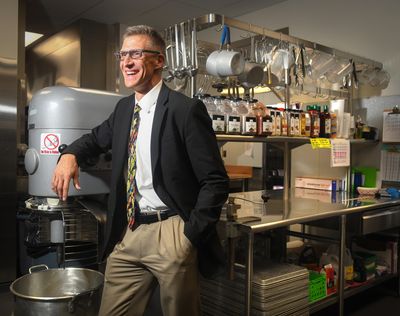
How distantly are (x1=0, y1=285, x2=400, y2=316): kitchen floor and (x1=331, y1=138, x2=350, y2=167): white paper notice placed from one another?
1.00 m

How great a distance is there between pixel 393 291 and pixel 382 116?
1.36m

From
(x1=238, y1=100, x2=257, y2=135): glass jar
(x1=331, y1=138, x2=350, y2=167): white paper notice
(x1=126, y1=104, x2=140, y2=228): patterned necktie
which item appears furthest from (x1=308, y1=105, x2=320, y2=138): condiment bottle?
(x1=126, y1=104, x2=140, y2=228): patterned necktie

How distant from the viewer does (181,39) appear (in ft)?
7.40

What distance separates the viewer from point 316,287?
2277 mm

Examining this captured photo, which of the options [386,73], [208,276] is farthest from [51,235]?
[386,73]

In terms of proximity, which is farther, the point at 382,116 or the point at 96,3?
the point at 96,3

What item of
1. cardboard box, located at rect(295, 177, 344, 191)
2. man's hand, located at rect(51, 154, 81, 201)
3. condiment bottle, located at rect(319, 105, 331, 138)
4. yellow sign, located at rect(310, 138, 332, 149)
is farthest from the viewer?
cardboard box, located at rect(295, 177, 344, 191)

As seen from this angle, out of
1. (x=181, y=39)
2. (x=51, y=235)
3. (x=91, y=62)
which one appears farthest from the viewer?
(x=91, y=62)

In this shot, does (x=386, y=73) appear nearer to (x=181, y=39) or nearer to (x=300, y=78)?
(x=300, y=78)

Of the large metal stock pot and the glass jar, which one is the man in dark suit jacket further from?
the glass jar

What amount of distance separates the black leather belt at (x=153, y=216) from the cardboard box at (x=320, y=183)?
6.86ft

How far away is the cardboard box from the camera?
319 centimetres

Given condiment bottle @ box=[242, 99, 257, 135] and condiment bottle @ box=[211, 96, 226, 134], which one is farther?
condiment bottle @ box=[242, 99, 257, 135]

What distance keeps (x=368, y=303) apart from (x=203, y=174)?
6.98 ft
